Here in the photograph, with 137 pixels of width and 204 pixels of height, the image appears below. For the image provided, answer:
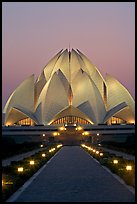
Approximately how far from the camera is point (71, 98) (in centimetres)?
4362

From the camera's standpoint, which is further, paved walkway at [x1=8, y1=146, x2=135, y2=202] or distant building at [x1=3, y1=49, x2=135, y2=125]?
distant building at [x1=3, y1=49, x2=135, y2=125]

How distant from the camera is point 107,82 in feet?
144

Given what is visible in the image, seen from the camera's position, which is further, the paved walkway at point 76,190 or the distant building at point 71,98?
the distant building at point 71,98

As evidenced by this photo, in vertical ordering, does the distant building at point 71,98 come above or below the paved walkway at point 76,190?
above

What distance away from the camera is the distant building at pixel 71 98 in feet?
138

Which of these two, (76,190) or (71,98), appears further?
(71,98)

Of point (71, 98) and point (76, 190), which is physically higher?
point (71, 98)

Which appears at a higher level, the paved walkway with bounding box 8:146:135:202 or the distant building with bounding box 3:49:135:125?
the distant building with bounding box 3:49:135:125

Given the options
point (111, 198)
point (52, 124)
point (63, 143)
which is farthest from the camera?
point (52, 124)

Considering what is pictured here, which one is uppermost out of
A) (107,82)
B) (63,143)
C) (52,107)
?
(107,82)

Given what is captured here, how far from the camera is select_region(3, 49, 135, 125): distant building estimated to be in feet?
138

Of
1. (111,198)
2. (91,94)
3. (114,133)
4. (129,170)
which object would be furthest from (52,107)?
(111,198)

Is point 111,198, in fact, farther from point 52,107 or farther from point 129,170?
point 52,107

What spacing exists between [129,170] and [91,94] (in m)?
32.6
